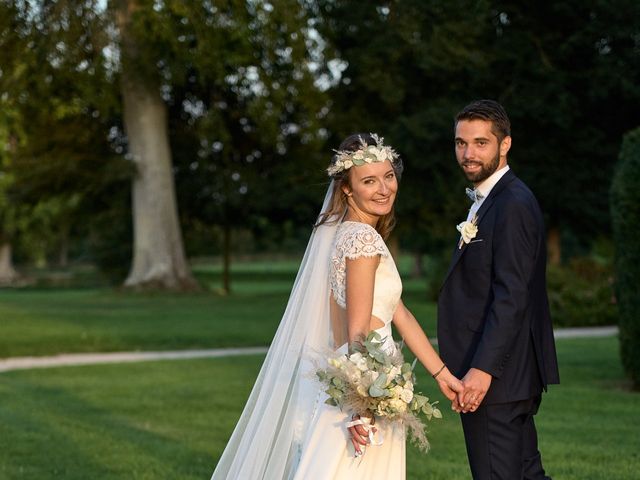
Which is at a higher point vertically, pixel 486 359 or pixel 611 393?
pixel 486 359

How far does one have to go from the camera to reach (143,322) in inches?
868

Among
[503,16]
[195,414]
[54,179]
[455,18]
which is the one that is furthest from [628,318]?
[54,179]

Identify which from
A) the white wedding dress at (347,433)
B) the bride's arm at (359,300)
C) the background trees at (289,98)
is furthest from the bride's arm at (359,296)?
the background trees at (289,98)

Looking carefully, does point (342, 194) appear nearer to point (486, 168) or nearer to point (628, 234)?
point (486, 168)

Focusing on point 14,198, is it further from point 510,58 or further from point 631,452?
point 631,452

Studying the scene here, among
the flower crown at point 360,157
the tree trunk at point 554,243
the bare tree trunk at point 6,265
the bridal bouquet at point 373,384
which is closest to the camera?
the bridal bouquet at point 373,384

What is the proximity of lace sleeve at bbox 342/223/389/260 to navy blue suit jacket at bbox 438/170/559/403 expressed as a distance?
36cm

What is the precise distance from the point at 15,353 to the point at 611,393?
9903 millimetres

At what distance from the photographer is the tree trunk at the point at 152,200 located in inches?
1171

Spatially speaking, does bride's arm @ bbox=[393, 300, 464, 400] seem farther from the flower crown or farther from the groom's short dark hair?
the groom's short dark hair

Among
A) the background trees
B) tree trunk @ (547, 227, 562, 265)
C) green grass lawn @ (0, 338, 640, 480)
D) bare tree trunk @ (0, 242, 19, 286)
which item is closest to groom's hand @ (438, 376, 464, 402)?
green grass lawn @ (0, 338, 640, 480)

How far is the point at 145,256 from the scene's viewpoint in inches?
1192

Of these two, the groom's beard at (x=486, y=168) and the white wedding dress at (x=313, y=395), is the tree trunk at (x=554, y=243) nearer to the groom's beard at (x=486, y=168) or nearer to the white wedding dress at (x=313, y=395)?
the white wedding dress at (x=313, y=395)

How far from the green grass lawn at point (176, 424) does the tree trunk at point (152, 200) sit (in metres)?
15.0
